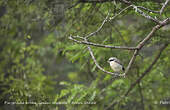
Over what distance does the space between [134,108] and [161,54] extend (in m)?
1.72

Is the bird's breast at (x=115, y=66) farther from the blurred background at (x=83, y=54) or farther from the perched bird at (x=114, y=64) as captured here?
Result: the blurred background at (x=83, y=54)

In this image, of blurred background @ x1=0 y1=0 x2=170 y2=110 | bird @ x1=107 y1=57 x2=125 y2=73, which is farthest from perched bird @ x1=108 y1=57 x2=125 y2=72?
blurred background @ x1=0 y1=0 x2=170 y2=110

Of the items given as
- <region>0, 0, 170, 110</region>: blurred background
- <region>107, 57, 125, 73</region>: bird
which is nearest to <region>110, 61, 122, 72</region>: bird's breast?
<region>107, 57, 125, 73</region>: bird

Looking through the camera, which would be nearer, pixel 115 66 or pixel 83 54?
pixel 115 66

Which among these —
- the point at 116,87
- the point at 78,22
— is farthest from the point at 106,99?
the point at 78,22

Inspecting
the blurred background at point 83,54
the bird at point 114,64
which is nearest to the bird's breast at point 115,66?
the bird at point 114,64

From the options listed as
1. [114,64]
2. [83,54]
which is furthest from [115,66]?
[83,54]

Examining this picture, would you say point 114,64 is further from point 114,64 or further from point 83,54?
point 83,54

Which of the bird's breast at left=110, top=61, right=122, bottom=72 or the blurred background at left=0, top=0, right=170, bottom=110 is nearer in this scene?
the bird's breast at left=110, top=61, right=122, bottom=72

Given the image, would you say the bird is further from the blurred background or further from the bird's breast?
the blurred background

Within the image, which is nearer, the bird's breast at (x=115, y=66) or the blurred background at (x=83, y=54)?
the bird's breast at (x=115, y=66)

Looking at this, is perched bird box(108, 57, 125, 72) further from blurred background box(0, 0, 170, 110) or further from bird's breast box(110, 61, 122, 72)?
blurred background box(0, 0, 170, 110)

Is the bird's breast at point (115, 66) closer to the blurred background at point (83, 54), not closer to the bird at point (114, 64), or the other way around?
the bird at point (114, 64)

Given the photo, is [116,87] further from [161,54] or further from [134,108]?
[161,54]
